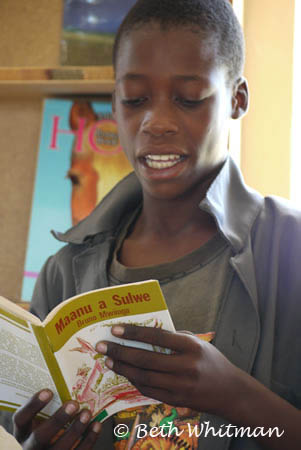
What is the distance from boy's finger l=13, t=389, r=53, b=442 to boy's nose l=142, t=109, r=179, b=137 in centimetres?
47

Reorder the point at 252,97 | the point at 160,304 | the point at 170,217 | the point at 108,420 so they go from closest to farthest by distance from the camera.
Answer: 1. the point at 160,304
2. the point at 108,420
3. the point at 170,217
4. the point at 252,97

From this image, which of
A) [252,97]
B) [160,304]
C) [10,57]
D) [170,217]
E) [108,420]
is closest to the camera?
[160,304]

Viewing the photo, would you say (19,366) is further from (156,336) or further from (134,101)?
(134,101)

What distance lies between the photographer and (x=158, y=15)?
3.31 feet

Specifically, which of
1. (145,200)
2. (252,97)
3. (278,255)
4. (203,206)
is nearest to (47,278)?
(145,200)

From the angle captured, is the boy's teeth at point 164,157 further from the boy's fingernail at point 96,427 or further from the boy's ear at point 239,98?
the boy's fingernail at point 96,427

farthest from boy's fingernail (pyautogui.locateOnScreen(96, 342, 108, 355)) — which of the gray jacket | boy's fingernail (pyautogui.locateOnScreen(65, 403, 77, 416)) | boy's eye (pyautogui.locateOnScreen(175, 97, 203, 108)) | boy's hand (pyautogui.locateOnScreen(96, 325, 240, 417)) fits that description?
boy's eye (pyautogui.locateOnScreen(175, 97, 203, 108))

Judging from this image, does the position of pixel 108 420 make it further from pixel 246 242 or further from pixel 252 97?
pixel 252 97

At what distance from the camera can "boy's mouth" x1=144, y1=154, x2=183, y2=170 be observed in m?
0.97

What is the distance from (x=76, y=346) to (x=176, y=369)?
0.48ft

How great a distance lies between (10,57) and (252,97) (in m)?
0.73

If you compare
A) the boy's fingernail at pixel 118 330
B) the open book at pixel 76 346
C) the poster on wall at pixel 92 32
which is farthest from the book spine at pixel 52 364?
the poster on wall at pixel 92 32

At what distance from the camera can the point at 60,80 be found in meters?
1.38

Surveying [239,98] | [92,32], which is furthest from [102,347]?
[92,32]
